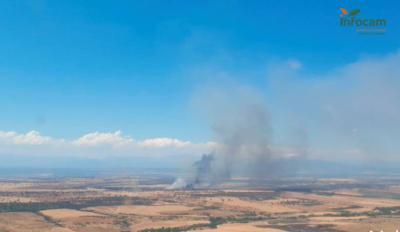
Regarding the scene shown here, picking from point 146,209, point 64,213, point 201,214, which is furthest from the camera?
point 146,209

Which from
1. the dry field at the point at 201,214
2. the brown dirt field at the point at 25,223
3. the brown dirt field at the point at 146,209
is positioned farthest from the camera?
the brown dirt field at the point at 146,209

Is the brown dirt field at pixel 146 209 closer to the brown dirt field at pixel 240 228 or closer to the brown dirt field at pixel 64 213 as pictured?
the brown dirt field at pixel 64 213

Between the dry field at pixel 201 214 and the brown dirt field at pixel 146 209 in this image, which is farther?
the brown dirt field at pixel 146 209

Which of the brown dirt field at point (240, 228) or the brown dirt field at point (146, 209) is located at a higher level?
the brown dirt field at point (146, 209)

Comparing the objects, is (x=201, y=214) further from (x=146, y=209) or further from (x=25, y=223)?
(x=25, y=223)

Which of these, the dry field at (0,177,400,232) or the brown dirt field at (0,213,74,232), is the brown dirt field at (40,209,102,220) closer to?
the dry field at (0,177,400,232)

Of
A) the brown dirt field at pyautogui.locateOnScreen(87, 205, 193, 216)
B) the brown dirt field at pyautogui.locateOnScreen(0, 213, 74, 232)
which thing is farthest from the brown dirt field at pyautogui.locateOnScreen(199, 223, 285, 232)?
the brown dirt field at pyautogui.locateOnScreen(0, 213, 74, 232)

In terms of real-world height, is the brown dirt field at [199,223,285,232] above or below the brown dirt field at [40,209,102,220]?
below

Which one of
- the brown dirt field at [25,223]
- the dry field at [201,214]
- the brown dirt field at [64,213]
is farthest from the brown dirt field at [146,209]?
the brown dirt field at [25,223]

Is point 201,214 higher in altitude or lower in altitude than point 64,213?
lower

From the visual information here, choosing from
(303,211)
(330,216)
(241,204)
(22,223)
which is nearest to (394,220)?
(330,216)

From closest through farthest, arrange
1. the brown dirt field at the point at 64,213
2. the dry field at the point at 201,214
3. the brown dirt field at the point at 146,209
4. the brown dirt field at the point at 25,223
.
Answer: the brown dirt field at the point at 25,223 → the dry field at the point at 201,214 → the brown dirt field at the point at 64,213 → the brown dirt field at the point at 146,209

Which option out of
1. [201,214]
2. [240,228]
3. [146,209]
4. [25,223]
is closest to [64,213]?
[25,223]
